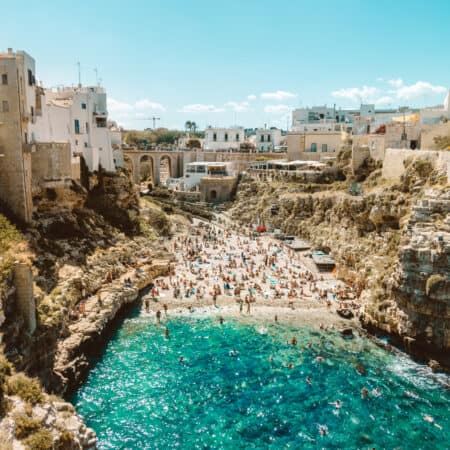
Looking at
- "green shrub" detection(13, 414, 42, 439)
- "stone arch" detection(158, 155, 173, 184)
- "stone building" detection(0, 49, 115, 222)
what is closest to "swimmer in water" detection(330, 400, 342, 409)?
"green shrub" detection(13, 414, 42, 439)

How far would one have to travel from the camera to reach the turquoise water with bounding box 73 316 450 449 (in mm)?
19188

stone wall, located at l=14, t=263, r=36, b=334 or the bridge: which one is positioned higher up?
the bridge

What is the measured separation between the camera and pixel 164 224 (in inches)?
1882

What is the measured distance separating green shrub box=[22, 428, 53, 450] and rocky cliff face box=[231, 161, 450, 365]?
1945 cm

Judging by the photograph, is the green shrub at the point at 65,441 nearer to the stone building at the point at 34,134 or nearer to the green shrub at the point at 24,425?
the green shrub at the point at 24,425

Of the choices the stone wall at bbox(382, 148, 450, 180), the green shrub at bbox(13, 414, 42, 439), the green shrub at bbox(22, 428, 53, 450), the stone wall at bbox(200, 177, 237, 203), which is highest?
the stone wall at bbox(382, 148, 450, 180)

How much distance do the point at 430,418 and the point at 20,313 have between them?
18929 millimetres

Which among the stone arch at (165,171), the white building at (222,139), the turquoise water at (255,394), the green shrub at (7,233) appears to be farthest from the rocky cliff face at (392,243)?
the white building at (222,139)

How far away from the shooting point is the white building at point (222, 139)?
79.5 m

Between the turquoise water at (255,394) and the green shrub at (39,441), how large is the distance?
482cm

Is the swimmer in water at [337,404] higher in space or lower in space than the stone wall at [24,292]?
lower

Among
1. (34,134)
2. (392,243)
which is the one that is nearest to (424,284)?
(392,243)

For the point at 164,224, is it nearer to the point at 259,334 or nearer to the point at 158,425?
the point at 259,334

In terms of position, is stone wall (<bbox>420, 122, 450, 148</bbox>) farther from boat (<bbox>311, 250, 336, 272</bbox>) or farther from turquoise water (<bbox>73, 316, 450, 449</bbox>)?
turquoise water (<bbox>73, 316, 450, 449</bbox>)
